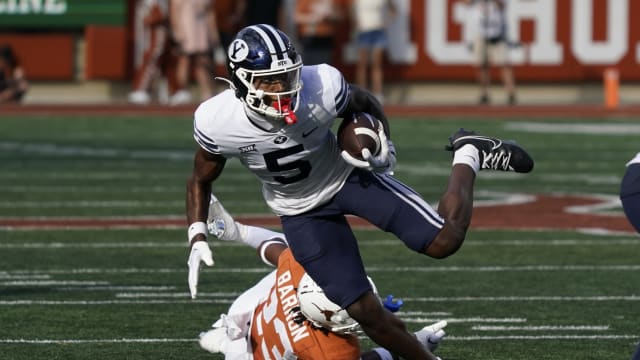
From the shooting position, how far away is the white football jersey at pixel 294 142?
6293 mm

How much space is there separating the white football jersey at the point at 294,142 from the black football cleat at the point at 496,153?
1.55ft

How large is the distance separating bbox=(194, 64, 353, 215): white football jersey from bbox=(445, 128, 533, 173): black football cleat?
0.47m

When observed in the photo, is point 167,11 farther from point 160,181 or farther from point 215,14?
point 160,181

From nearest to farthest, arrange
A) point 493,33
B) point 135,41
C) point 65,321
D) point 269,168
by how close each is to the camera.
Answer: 1. point 269,168
2. point 65,321
3. point 493,33
4. point 135,41

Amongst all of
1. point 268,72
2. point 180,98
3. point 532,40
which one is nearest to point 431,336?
point 268,72

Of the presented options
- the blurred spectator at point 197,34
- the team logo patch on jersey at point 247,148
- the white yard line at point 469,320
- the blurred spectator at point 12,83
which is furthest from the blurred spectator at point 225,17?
the team logo patch on jersey at point 247,148

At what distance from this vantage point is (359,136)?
6227mm

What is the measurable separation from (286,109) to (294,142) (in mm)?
225

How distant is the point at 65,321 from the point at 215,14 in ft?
50.9

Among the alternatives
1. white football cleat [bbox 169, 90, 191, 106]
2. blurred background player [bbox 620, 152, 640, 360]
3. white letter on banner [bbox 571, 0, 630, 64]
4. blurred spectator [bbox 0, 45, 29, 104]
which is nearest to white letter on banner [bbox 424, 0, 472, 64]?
white letter on banner [bbox 571, 0, 630, 64]

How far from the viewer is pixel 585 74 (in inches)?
908

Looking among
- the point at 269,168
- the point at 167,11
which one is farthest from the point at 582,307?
the point at 167,11

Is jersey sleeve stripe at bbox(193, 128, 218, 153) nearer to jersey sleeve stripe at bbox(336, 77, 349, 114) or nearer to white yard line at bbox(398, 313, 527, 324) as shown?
jersey sleeve stripe at bbox(336, 77, 349, 114)

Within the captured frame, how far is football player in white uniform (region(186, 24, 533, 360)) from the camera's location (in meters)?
6.15
